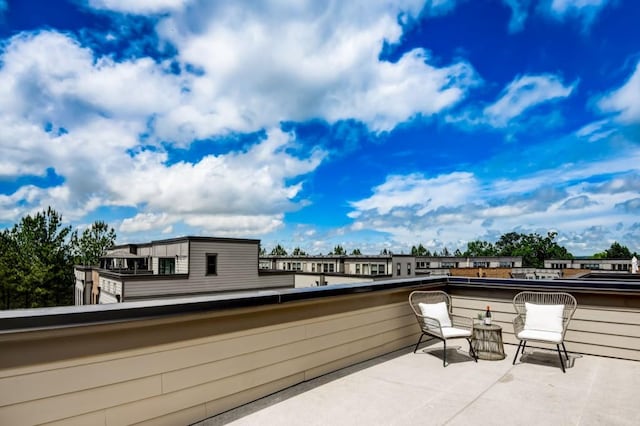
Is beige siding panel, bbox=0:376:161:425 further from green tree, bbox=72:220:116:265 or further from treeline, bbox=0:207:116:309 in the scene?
green tree, bbox=72:220:116:265

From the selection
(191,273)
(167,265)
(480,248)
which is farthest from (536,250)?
(191,273)

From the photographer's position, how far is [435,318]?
15.3ft

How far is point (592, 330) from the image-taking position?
4.73 meters

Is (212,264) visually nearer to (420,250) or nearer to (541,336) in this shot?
(541,336)

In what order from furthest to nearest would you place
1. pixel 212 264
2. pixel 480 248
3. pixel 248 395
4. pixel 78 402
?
pixel 480 248
pixel 212 264
pixel 248 395
pixel 78 402

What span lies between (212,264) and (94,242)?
28.5 metres

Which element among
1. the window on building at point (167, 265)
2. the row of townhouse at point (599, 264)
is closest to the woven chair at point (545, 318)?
the window on building at point (167, 265)

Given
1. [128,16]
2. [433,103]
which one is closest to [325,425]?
[128,16]

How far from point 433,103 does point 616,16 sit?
18.4 feet

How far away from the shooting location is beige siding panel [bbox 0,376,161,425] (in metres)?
1.91

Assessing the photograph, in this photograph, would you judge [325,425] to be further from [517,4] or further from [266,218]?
[266,218]

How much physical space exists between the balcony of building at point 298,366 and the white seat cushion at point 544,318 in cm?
42

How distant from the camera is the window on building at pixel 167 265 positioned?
19.6 meters

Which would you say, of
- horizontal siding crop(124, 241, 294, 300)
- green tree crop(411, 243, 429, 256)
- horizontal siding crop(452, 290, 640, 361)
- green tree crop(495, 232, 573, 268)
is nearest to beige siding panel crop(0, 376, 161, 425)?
horizontal siding crop(452, 290, 640, 361)
